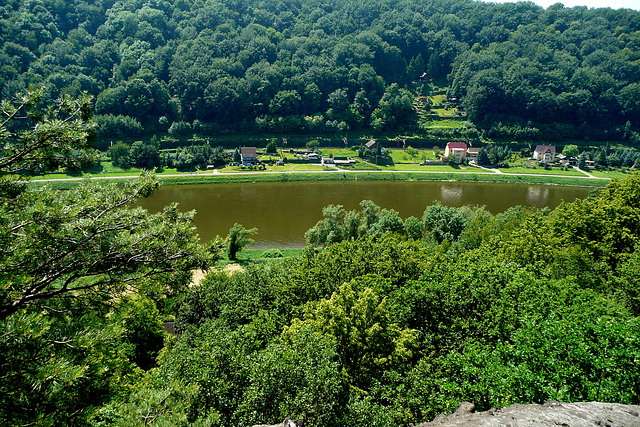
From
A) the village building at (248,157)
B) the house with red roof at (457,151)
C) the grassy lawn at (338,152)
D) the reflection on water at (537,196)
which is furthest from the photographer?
the grassy lawn at (338,152)

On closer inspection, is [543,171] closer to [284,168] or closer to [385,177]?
[385,177]

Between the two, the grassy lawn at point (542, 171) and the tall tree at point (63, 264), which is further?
the grassy lawn at point (542, 171)

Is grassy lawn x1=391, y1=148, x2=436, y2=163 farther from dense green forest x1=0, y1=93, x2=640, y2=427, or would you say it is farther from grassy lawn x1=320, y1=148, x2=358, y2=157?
dense green forest x1=0, y1=93, x2=640, y2=427

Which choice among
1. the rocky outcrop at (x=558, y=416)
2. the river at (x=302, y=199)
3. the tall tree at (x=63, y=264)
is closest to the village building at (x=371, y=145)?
the river at (x=302, y=199)

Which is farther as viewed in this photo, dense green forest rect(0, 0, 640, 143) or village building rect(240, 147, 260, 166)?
dense green forest rect(0, 0, 640, 143)

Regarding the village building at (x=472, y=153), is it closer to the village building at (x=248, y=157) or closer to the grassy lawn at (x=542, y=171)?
the grassy lawn at (x=542, y=171)

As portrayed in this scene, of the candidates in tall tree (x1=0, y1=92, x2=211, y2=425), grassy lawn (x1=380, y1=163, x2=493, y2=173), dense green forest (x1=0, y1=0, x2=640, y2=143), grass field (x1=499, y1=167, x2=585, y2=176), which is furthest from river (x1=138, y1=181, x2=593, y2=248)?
dense green forest (x1=0, y1=0, x2=640, y2=143)
